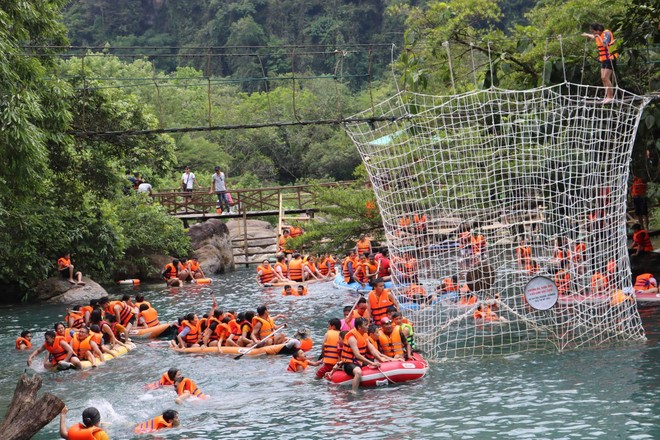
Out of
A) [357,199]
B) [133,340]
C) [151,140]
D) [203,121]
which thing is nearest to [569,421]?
[133,340]

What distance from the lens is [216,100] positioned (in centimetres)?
6225

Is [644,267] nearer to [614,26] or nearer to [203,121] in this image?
[614,26]

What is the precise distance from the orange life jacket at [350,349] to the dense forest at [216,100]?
538 cm

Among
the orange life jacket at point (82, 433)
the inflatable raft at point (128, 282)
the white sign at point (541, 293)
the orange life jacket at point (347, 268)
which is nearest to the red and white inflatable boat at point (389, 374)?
the white sign at point (541, 293)

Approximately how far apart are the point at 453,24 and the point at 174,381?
544 inches

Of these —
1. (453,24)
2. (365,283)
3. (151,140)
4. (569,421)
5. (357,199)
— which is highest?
(453,24)

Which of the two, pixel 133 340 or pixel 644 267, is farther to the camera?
pixel 644 267

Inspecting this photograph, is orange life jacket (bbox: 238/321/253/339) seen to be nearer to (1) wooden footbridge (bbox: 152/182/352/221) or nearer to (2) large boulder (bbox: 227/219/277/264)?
(1) wooden footbridge (bbox: 152/182/352/221)

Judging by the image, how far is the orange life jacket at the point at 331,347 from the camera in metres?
17.2

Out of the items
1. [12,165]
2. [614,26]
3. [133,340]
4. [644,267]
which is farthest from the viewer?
[644,267]

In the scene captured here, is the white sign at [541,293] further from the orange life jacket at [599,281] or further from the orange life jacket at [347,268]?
the orange life jacket at [347,268]

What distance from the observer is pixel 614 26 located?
2106 centimetres

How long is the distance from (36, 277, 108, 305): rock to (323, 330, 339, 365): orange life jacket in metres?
14.2

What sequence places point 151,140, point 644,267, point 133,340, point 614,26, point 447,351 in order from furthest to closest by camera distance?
1. point 151,140
2. point 644,267
3. point 133,340
4. point 614,26
5. point 447,351
